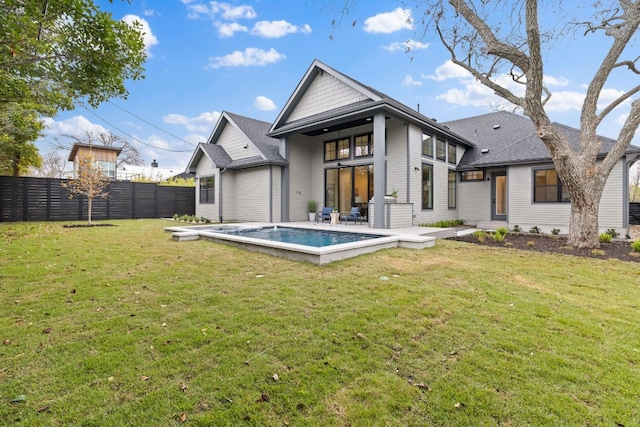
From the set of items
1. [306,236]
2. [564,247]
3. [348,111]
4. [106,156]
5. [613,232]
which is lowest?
[564,247]

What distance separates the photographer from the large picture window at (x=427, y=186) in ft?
40.4

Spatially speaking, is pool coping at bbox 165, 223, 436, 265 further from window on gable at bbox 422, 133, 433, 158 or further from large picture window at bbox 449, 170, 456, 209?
large picture window at bbox 449, 170, 456, 209

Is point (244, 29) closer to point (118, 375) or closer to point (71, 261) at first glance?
point (71, 261)

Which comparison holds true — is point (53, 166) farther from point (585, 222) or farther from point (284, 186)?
→ point (585, 222)

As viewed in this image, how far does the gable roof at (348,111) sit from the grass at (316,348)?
7033mm

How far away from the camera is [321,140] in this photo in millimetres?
14602

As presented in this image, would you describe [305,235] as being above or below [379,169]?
below

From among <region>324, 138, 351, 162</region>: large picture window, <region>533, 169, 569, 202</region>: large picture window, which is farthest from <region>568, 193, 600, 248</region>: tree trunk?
<region>324, 138, 351, 162</region>: large picture window

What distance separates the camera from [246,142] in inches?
587

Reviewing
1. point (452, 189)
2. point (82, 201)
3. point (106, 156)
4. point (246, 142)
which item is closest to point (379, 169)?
point (452, 189)


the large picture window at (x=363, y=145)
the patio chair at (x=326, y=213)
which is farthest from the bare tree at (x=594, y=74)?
the patio chair at (x=326, y=213)

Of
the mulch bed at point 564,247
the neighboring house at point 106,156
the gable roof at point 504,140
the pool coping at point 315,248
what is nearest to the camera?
the pool coping at point 315,248

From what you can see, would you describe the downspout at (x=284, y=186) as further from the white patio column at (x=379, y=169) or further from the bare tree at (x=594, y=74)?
the bare tree at (x=594, y=74)

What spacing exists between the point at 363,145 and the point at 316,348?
1150cm
